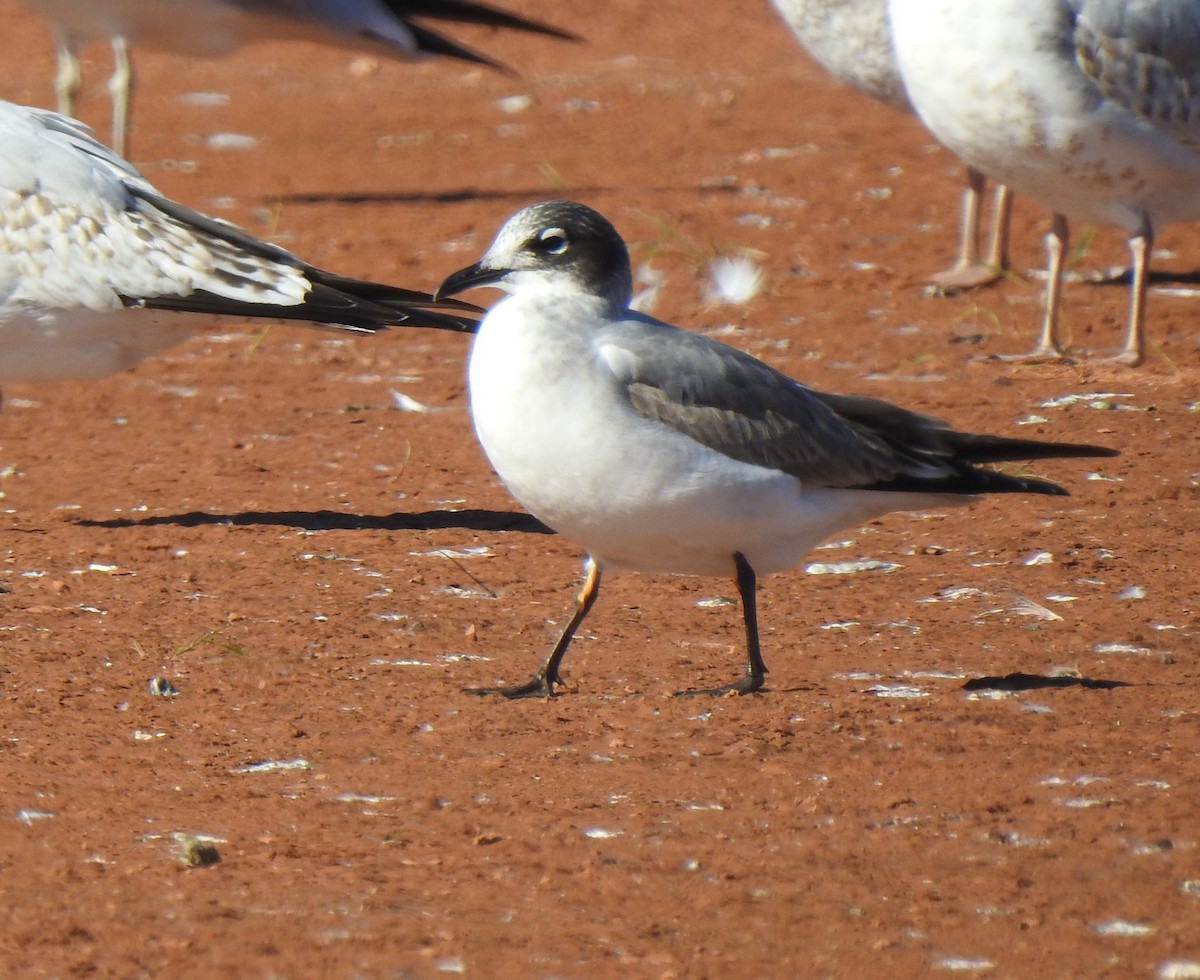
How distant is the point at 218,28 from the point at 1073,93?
6160mm

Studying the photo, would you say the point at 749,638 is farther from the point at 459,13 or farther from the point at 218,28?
the point at 459,13

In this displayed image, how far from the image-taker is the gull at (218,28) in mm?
11766

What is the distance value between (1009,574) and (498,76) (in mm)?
10085

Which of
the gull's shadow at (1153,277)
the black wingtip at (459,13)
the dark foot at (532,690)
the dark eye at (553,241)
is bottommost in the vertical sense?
the dark foot at (532,690)

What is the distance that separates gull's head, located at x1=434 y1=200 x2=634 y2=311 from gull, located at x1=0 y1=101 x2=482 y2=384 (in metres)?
1.69

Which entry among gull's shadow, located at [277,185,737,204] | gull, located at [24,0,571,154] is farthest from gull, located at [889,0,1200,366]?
gull, located at [24,0,571,154]

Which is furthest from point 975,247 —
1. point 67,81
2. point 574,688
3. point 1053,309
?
point 67,81

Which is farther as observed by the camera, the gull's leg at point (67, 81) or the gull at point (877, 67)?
the gull's leg at point (67, 81)

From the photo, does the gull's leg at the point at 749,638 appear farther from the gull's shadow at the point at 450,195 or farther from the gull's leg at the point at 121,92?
the gull's leg at the point at 121,92

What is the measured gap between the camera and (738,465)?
4.95 metres

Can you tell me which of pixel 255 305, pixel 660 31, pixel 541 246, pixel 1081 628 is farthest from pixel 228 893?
pixel 660 31

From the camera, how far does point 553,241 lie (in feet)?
16.5

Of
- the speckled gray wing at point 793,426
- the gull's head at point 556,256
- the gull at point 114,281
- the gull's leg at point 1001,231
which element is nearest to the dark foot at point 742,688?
the speckled gray wing at point 793,426

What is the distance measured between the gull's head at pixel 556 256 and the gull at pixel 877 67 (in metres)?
4.69
